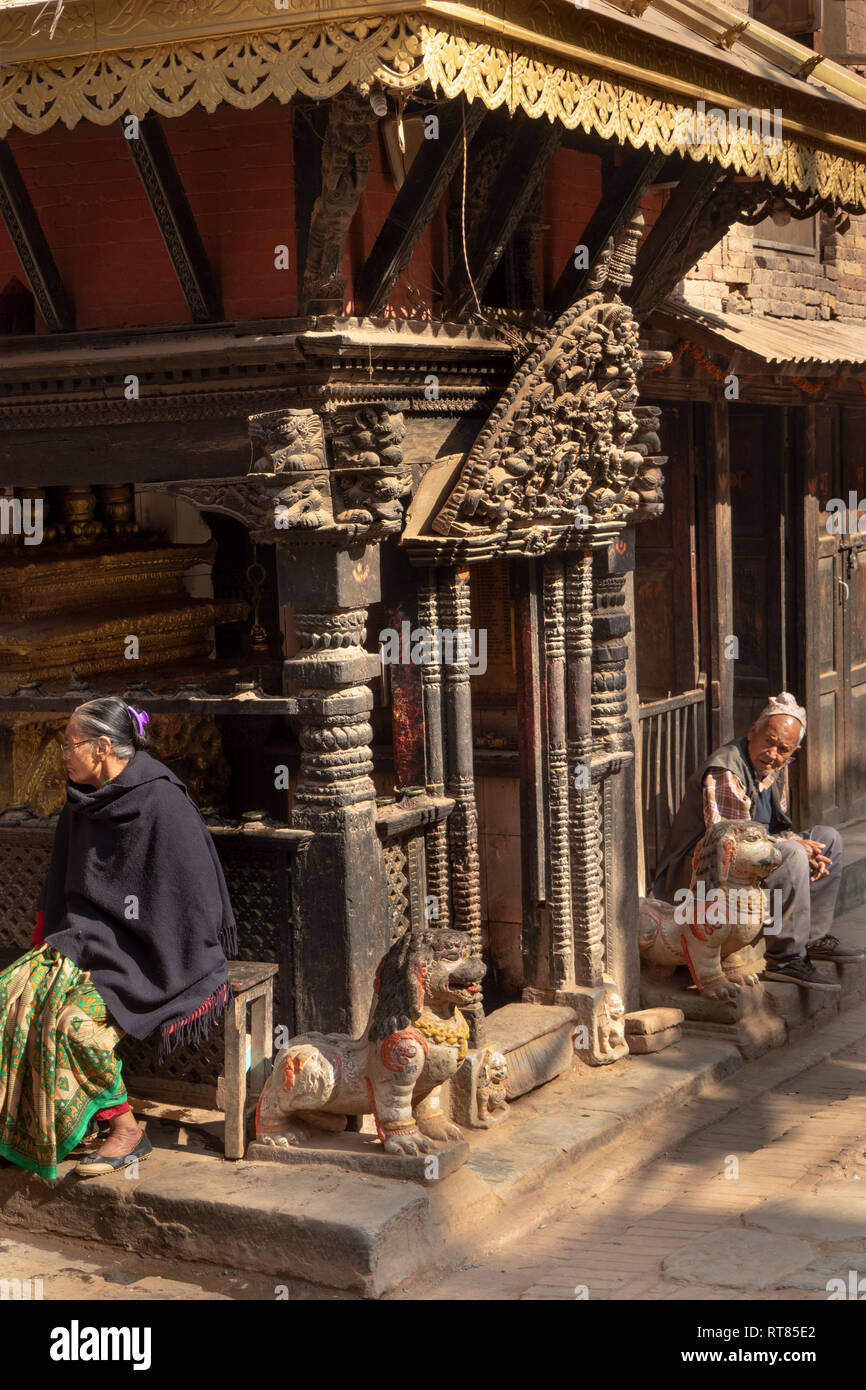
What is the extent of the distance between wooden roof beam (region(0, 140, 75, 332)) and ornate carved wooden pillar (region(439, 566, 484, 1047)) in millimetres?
1705

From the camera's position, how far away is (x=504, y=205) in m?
6.46

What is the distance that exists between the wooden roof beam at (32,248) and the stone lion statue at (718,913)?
3502 millimetres

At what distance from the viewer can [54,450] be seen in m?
6.36

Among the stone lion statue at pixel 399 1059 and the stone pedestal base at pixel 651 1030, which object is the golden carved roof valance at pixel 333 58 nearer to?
the stone lion statue at pixel 399 1059

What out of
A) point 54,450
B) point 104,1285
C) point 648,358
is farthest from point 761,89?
point 104,1285

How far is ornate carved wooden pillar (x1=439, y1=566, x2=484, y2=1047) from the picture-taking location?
21.3ft

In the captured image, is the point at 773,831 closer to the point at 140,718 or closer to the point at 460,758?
the point at 460,758

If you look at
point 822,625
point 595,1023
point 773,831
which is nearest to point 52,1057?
point 595,1023

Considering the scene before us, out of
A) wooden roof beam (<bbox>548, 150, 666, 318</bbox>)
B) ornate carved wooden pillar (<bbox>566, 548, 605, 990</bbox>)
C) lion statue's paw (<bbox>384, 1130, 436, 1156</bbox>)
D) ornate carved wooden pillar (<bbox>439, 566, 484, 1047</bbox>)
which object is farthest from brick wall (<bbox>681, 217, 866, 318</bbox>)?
lion statue's paw (<bbox>384, 1130, 436, 1156</bbox>)

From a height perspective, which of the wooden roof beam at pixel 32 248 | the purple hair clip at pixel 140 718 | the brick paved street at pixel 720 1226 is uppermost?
the wooden roof beam at pixel 32 248

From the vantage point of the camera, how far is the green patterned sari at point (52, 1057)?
552 cm

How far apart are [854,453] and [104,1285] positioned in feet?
24.4

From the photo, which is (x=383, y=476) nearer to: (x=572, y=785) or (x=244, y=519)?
(x=244, y=519)

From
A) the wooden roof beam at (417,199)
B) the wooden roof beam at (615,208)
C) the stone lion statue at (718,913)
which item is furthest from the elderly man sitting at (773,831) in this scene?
the wooden roof beam at (417,199)
